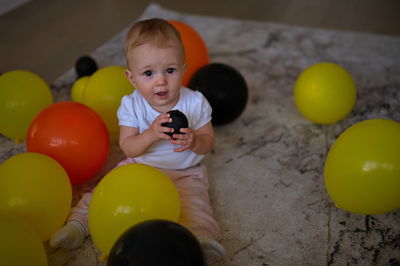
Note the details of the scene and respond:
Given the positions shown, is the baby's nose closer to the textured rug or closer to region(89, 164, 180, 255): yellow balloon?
region(89, 164, 180, 255): yellow balloon

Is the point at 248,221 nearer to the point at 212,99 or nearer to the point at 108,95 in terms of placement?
the point at 212,99

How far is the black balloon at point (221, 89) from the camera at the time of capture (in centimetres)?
155

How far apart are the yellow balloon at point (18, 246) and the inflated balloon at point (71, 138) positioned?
12.0 inches

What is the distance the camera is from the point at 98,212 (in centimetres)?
104

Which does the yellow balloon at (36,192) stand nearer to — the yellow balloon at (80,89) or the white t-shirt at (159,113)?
the white t-shirt at (159,113)

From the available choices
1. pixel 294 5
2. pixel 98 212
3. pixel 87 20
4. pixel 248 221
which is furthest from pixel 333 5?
pixel 98 212

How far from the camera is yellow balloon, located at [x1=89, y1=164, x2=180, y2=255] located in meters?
→ 1.02

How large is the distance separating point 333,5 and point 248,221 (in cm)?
211

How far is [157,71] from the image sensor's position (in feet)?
3.73

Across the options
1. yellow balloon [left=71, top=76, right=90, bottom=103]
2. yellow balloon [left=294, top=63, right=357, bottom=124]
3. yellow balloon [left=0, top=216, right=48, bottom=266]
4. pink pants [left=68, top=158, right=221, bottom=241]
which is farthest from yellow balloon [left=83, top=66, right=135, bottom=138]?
yellow balloon [left=294, top=63, right=357, bottom=124]

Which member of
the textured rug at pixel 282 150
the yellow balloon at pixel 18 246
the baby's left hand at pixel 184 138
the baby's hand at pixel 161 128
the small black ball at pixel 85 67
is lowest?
the textured rug at pixel 282 150

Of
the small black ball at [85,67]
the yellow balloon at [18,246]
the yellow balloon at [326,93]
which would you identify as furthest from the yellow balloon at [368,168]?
the small black ball at [85,67]

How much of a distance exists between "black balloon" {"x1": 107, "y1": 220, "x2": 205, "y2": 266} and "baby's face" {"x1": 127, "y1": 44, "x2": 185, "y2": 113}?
41 centimetres

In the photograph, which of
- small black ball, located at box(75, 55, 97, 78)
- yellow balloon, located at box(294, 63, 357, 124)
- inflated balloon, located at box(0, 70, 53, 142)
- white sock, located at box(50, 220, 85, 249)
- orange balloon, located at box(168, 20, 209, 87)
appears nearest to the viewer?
white sock, located at box(50, 220, 85, 249)
